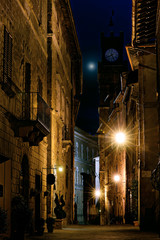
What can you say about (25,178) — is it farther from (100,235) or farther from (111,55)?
(111,55)

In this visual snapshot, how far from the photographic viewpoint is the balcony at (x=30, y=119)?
642 inches

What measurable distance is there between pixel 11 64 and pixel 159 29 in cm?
518

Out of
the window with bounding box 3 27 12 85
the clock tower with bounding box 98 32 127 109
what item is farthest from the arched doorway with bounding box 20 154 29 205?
the clock tower with bounding box 98 32 127 109

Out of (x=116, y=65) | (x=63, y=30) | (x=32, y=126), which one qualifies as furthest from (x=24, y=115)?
(x=116, y=65)

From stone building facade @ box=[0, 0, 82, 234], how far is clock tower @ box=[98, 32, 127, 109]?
A: 32353mm

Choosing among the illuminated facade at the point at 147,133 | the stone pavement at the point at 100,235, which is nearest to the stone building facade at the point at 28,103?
the stone pavement at the point at 100,235

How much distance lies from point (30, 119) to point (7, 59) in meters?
2.91

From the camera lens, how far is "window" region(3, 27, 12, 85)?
14844mm

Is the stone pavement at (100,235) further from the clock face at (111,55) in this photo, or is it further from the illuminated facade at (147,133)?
the clock face at (111,55)

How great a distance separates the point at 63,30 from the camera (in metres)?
34.4

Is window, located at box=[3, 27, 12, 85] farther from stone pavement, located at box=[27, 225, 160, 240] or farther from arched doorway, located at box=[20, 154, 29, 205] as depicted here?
stone pavement, located at box=[27, 225, 160, 240]

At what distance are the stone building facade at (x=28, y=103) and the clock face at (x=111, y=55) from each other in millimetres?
33254

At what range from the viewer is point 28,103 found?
1736 cm

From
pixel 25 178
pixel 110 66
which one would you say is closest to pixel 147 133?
pixel 25 178
